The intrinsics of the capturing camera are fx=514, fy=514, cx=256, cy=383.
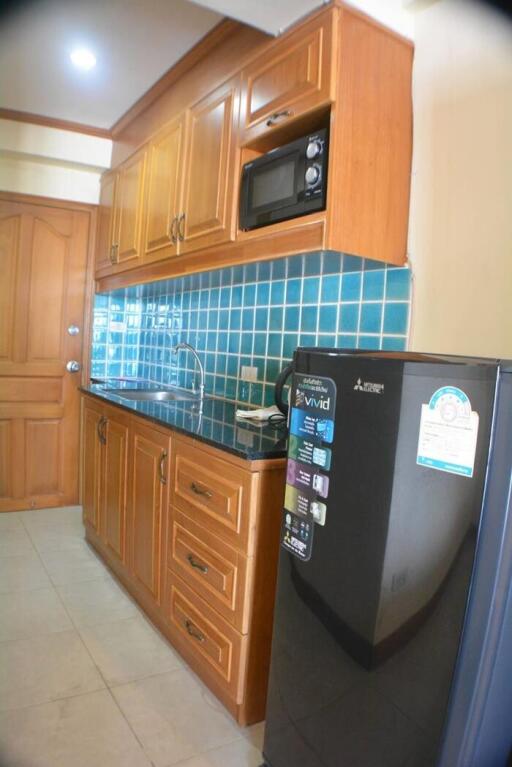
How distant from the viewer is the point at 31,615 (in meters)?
2.18

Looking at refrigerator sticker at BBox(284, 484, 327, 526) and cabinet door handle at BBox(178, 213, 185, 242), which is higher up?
cabinet door handle at BBox(178, 213, 185, 242)

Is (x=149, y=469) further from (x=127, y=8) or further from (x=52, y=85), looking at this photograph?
(x=52, y=85)

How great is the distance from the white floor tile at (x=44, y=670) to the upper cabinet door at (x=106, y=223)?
6.85 feet

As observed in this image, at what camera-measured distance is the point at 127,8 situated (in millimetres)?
1974

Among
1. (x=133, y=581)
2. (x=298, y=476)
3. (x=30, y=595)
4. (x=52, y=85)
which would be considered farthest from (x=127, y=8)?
(x=30, y=595)

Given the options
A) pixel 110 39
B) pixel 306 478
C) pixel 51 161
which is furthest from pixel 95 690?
pixel 51 161

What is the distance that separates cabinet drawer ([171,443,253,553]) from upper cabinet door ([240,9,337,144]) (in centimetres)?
110

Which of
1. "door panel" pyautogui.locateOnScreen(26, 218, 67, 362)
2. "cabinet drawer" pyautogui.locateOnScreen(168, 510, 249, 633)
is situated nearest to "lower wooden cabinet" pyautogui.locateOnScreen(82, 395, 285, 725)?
"cabinet drawer" pyautogui.locateOnScreen(168, 510, 249, 633)

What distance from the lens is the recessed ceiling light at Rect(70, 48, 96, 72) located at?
91.6 inches

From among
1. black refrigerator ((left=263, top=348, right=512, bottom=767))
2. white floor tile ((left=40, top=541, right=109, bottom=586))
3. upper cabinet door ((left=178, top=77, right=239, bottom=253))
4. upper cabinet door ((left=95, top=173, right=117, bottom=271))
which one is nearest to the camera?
black refrigerator ((left=263, top=348, right=512, bottom=767))

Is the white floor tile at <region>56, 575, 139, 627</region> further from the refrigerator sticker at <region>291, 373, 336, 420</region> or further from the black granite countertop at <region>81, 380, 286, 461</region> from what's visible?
the refrigerator sticker at <region>291, 373, 336, 420</region>

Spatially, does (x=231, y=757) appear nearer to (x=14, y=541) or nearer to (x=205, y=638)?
(x=205, y=638)

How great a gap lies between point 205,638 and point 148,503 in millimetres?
592

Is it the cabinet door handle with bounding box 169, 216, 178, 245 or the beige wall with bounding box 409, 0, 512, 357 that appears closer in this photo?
the beige wall with bounding box 409, 0, 512, 357
